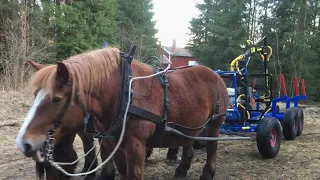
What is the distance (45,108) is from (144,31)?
24248 mm

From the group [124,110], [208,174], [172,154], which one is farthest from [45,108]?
[172,154]

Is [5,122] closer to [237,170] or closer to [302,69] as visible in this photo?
[237,170]

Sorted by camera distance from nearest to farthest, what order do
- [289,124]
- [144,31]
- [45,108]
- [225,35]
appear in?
[45,108] < [289,124] < [225,35] < [144,31]

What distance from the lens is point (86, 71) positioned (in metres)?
2.38

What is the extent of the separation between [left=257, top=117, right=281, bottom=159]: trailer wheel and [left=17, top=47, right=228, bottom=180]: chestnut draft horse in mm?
1555

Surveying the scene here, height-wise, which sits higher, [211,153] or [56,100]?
[56,100]

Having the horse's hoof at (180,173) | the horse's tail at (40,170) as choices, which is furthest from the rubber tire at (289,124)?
the horse's tail at (40,170)

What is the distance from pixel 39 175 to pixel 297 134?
6320 mm

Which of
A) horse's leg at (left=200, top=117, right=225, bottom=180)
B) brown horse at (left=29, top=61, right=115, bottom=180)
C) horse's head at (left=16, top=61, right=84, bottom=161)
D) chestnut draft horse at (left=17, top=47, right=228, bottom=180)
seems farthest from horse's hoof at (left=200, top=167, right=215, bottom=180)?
horse's head at (left=16, top=61, right=84, bottom=161)

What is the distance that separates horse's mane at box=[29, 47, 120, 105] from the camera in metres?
2.21

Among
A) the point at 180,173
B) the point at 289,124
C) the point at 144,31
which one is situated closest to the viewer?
the point at 180,173

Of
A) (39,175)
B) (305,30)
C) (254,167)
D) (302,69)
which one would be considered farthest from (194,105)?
(305,30)

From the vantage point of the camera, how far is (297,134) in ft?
24.0

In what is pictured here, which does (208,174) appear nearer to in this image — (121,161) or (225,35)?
(121,161)
